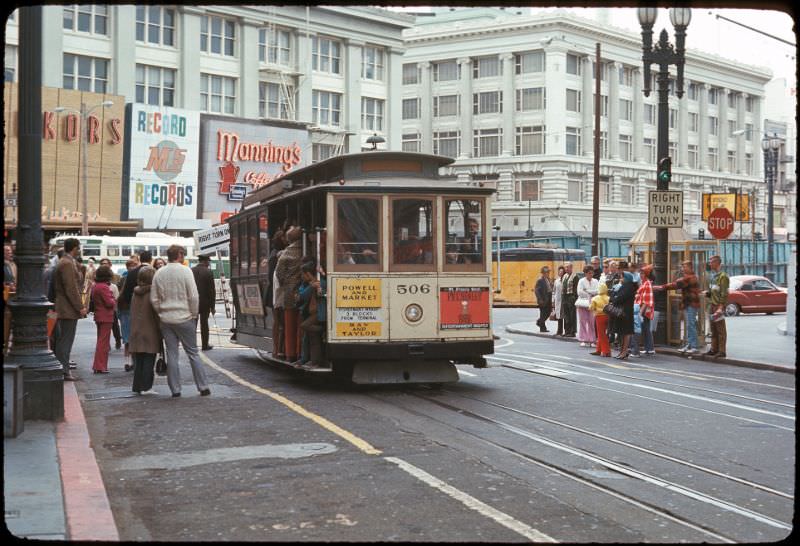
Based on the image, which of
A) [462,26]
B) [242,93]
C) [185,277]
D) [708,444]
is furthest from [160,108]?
[708,444]

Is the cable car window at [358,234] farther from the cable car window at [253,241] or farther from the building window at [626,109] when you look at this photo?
the building window at [626,109]

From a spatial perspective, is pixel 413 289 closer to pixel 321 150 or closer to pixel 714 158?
pixel 321 150

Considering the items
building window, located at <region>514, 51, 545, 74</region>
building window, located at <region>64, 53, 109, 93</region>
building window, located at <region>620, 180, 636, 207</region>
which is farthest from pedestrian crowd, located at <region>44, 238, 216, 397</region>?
building window, located at <region>620, 180, 636, 207</region>

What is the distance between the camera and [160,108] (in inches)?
2221

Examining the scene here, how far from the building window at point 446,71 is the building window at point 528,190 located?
10.5 m

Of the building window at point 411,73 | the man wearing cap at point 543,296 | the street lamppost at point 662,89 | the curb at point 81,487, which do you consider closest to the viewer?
the curb at point 81,487

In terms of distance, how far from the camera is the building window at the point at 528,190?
273 ft

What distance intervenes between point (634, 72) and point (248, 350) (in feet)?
243

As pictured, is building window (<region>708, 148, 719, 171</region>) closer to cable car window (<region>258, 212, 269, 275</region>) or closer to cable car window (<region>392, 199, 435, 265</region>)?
cable car window (<region>258, 212, 269, 275</region>)

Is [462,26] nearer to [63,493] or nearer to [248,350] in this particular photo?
[248,350]

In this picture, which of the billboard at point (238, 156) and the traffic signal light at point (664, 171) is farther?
the billboard at point (238, 156)

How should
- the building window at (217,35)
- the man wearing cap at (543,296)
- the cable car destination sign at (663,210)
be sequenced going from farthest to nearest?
1. the building window at (217,35)
2. the man wearing cap at (543,296)
3. the cable car destination sign at (663,210)

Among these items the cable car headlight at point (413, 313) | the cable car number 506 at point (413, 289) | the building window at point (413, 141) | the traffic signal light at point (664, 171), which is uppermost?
the building window at point (413, 141)

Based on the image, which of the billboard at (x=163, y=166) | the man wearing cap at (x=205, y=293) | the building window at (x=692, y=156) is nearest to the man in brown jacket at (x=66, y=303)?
the man wearing cap at (x=205, y=293)
